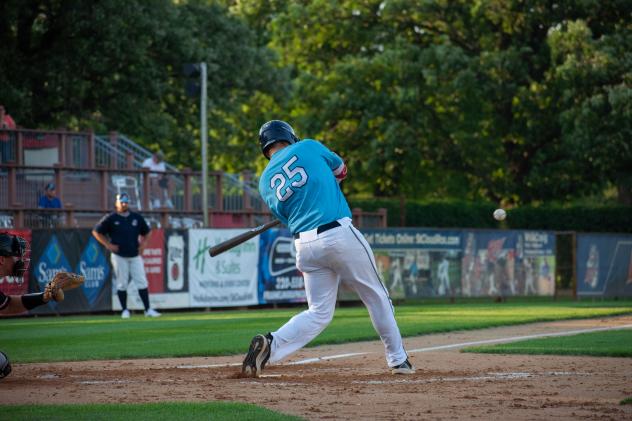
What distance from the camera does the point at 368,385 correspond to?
356 inches

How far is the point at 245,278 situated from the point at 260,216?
473 centimetres

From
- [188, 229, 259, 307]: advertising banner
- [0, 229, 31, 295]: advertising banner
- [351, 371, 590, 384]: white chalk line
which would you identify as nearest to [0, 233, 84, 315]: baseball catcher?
[351, 371, 590, 384]: white chalk line

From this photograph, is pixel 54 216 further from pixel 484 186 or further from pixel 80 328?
pixel 484 186

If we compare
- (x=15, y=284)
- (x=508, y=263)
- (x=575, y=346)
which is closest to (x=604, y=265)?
(x=508, y=263)

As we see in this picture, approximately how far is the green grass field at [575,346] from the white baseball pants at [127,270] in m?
9.19

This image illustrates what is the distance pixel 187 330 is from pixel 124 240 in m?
4.36

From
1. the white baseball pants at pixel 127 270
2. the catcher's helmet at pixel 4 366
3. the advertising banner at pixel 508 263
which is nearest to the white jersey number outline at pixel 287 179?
the catcher's helmet at pixel 4 366

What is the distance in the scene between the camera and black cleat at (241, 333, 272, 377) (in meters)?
9.62

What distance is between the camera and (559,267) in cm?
3219

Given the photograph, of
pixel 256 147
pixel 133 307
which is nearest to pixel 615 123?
pixel 256 147

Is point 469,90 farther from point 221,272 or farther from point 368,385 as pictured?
point 368,385

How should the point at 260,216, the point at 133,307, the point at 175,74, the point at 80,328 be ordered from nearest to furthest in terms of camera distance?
the point at 80,328 < the point at 133,307 < the point at 260,216 < the point at 175,74

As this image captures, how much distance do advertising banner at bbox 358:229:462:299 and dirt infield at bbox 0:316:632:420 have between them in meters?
15.6

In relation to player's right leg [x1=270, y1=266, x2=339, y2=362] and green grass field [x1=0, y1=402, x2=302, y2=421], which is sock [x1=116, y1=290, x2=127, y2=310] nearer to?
player's right leg [x1=270, y1=266, x2=339, y2=362]
